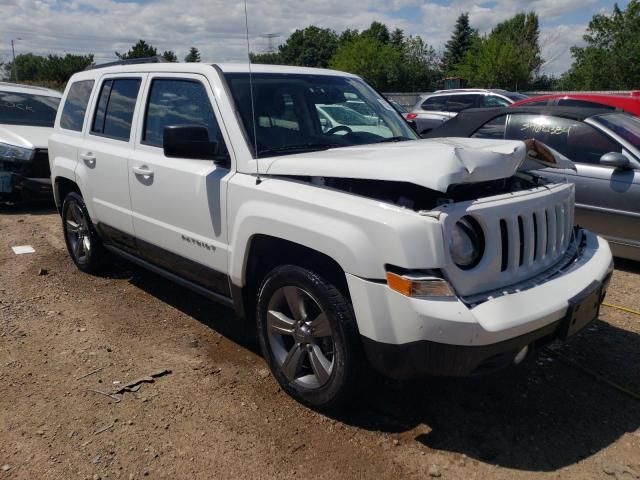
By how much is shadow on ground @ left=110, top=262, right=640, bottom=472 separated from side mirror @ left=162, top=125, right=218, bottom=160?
1671 mm

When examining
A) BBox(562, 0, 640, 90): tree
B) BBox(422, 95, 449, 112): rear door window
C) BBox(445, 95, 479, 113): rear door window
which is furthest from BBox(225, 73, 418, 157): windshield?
BBox(562, 0, 640, 90): tree

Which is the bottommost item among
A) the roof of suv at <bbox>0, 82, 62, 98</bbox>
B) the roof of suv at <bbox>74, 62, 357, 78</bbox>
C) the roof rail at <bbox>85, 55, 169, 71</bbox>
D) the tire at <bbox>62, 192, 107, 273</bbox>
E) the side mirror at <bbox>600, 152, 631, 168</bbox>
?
the tire at <bbox>62, 192, 107, 273</bbox>

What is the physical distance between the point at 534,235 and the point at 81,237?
4.32m

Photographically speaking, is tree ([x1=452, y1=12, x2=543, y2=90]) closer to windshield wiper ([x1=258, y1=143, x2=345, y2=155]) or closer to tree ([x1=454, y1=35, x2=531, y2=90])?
tree ([x1=454, y1=35, x2=531, y2=90])

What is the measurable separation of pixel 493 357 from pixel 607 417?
1.05 m

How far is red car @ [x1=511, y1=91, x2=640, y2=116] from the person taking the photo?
7.06 metres

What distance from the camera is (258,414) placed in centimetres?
328

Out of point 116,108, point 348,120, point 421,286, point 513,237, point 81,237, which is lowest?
point 81,237

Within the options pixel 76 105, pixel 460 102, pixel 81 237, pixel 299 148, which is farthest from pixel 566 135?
pixel 460 102

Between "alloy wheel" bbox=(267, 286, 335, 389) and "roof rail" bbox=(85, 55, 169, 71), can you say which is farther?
"roof rail" bbox=(85, 55, 169, 71)

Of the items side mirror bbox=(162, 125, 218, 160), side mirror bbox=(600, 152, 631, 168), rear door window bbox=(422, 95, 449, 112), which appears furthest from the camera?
rear door window bbox=(422, 95, 449, 112)

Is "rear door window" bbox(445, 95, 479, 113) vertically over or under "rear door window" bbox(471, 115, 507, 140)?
under

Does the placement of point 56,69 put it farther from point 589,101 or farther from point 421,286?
point 421,286

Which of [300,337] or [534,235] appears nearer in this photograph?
[534,235]
